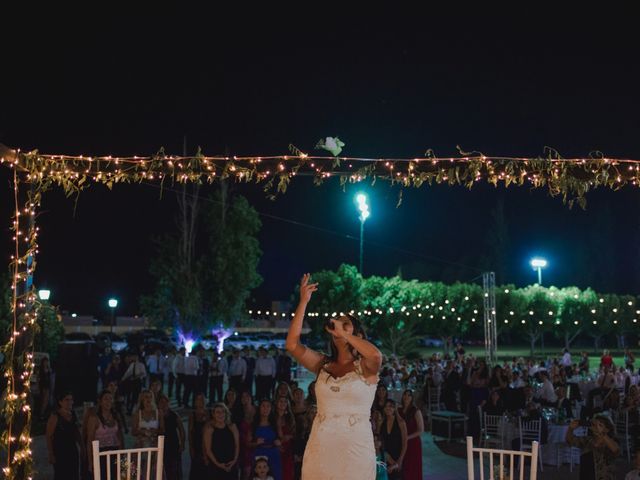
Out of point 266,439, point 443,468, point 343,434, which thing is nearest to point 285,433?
point 266,439

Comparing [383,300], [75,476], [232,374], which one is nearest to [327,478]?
[75,476]

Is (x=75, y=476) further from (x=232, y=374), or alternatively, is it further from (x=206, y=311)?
(x=206, y=311)

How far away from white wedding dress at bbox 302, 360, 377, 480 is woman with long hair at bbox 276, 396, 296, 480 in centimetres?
452

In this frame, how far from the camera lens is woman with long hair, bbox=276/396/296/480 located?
8.11 m

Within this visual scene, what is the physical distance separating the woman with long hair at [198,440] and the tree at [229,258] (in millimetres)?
21967

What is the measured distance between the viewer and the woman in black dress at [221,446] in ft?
25.4

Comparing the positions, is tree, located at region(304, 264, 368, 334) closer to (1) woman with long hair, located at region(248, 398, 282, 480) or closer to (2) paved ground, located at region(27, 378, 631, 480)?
(2) paved ground, located at region(27, 378, 631, 480)

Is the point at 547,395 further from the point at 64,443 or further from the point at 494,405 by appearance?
the point at 64,443

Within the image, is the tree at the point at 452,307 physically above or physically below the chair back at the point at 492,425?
above

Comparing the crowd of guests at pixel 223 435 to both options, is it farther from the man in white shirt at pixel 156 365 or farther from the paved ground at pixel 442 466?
the man in white shirt at pixel 156 365

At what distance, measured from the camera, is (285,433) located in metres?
8.17

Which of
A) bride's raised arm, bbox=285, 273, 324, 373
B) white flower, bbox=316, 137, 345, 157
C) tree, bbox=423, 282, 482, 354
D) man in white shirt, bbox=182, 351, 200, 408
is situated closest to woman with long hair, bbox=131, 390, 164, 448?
white flower, bbox=316, 137, 345, 157

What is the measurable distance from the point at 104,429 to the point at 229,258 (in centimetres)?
2317

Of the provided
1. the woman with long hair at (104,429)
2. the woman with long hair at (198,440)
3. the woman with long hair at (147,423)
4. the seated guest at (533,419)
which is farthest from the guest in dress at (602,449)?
the woman with long hair at (104,429)
